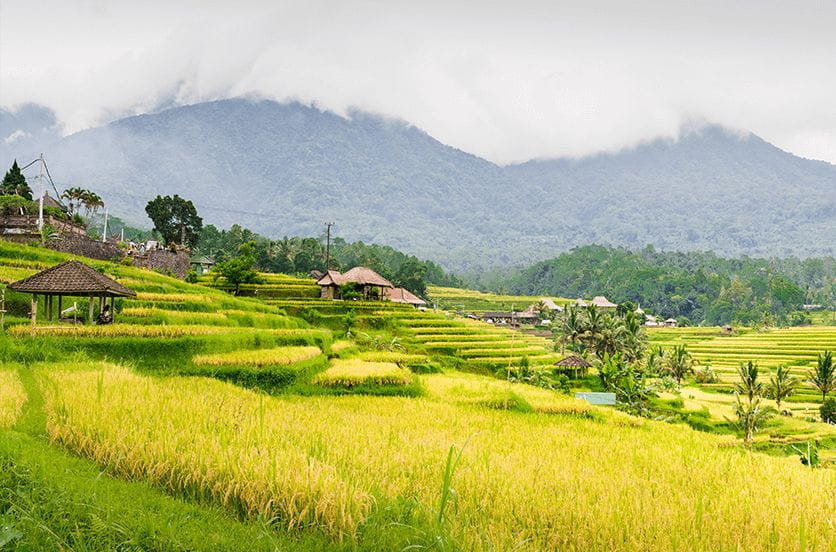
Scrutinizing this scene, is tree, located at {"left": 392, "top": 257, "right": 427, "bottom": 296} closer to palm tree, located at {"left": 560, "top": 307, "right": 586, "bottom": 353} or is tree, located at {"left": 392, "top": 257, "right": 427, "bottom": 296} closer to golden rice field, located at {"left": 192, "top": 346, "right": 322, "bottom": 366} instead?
palm tree, located at {"left": 560, "top": 307, "right": 586, "bottom": 353}

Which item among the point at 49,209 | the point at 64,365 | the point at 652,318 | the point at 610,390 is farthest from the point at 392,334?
the point at 652,318

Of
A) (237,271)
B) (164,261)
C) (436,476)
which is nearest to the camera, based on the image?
(436,476)

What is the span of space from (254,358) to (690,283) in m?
104

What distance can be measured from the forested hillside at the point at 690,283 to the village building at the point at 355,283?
54921 mm

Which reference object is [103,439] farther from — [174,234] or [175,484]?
[174,234]

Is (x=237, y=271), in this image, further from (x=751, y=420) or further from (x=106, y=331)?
(x=751, y=420)

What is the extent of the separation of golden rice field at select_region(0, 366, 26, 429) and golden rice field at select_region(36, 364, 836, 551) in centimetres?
34

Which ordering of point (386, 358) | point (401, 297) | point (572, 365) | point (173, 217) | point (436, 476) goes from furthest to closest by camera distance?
point (401, 297) → point (173, 217) → point (572, 365) → point (386, 358) → point (436, 476)

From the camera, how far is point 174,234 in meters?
54.4

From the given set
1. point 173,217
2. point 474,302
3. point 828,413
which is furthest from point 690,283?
point 173,217

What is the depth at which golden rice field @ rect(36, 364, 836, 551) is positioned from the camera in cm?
455

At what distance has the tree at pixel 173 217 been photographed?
175 feet

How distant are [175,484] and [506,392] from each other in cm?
1123

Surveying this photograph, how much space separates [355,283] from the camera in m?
45.8
